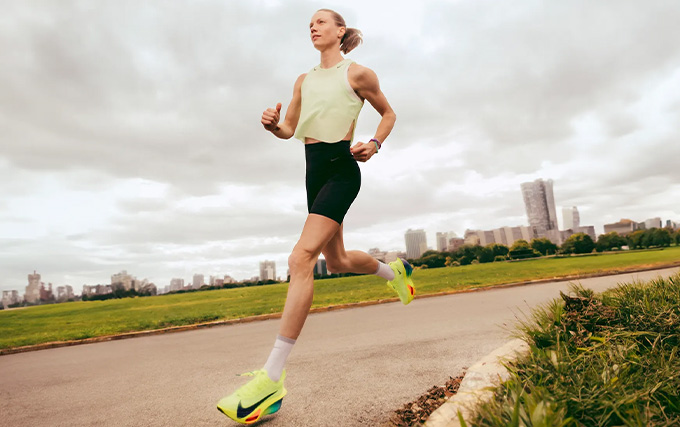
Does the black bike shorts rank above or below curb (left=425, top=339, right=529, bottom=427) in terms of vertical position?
above

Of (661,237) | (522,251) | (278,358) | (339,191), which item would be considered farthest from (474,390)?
(661,237)

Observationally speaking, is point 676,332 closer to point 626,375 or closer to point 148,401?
point 626,375

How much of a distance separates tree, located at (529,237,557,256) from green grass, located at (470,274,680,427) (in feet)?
116

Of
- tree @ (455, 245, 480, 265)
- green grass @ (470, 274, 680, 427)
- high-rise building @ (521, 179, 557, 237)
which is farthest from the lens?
high-rise building @ (521, 179, 557, 237)

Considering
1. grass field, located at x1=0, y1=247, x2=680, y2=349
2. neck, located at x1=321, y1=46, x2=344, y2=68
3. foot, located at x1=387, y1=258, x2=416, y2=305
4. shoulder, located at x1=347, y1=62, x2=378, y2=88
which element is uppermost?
neck, located at x1=321, y1=46, x2=344, y2=68

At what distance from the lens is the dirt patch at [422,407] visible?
2084mm

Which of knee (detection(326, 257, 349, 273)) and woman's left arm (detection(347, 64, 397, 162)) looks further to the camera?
knee (detection(326, 257, 349, 273))

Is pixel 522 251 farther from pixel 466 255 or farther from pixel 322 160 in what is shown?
pixel 322 160

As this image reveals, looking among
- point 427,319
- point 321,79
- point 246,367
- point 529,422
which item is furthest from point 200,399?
point 427,319

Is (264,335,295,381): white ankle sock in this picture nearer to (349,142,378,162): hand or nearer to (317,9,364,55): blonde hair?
(349,142,378,162): hand

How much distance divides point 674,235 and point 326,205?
5177 centimetres

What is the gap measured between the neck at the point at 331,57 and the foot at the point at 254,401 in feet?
7.43

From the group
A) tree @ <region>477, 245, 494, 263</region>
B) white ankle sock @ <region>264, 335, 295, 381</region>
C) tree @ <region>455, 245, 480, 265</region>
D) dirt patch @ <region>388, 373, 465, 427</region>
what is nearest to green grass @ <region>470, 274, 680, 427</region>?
dirt patch @ <region>388, 373, 465, 427</region>

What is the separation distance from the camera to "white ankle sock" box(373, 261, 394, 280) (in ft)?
12.5
